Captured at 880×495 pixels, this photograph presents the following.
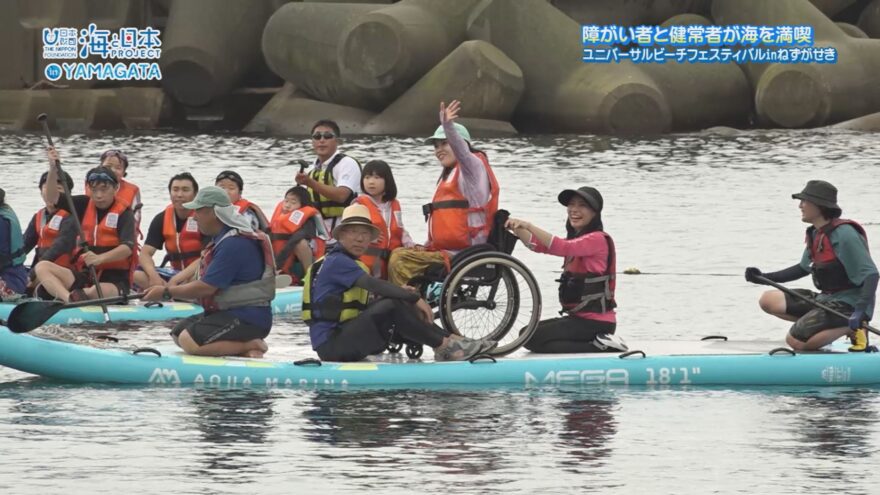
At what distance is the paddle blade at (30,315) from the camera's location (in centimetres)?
1309

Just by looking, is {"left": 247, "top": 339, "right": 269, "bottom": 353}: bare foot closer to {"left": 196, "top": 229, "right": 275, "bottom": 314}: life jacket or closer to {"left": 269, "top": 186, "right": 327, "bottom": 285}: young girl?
{"left": 196, "top": 229, "right": 275, "bottom": 314}: life jacket

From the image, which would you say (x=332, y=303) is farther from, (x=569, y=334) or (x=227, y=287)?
(x=569, y=334)

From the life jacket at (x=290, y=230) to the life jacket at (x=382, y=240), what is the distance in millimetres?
3550

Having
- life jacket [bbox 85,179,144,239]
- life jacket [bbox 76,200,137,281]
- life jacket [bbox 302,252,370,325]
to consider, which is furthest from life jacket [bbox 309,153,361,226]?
life jacket [bbox 302,252,370,325]

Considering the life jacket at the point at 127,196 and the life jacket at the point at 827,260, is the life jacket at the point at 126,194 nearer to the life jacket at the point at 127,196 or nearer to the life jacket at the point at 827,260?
the life jacket at the point at 127,196

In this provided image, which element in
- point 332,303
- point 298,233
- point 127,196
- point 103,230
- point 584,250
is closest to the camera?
point 332,303

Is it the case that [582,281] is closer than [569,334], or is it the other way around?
[582,281]

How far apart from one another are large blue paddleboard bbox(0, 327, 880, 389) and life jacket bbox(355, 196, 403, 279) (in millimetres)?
1006

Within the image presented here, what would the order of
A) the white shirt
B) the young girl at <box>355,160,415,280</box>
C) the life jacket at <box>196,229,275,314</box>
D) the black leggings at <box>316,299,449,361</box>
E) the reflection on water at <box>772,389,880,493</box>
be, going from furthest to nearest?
the white shirt, the young girl at <box>355,160,415,280</box>, the life jacket at <box>196,229,275,314</box>, the black leggings at <box>316,299,449,361</box>, the reflection on water at <box>772,389,880,493</box>

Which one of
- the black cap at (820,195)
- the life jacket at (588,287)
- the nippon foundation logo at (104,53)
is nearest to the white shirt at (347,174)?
the life jacket at (588,287)

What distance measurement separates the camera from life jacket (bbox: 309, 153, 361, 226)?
17328mm

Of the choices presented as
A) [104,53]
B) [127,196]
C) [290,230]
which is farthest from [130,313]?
[104,53]

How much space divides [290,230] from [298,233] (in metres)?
0.14

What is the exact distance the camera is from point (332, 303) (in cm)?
1273
